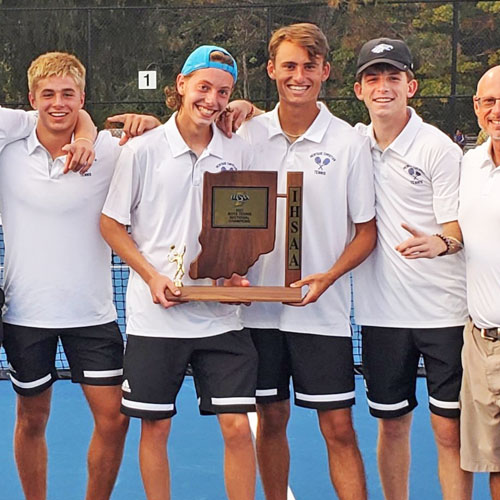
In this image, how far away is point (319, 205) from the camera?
3557mm

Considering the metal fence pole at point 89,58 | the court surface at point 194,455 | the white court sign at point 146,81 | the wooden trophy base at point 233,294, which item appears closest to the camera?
the wooden trophy base at point 233,294

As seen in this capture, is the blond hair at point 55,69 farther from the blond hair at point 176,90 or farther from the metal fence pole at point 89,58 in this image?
the metal fence pole at point 89,58

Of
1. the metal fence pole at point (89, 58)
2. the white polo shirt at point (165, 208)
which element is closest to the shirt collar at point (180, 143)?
the white polo shirt at point (165, 208)

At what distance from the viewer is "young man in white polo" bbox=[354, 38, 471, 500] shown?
3.53 meters

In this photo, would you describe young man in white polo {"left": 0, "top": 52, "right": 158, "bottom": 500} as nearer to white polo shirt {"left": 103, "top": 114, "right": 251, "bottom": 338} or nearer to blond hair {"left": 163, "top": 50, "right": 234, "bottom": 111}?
white polo shirt {"left": 103, "top": 114, "right": 251, "bottom": 338}

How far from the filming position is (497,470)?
133 inches

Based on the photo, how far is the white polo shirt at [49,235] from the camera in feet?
11.7

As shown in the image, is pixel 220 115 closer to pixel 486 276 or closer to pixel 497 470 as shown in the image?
pixel 486 276

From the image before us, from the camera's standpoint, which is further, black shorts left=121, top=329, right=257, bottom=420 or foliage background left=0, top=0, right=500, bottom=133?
foliage background left=0, top=0, right=500, bottom=133

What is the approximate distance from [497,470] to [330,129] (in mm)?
1441

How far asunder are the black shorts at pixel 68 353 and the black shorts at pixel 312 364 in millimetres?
597

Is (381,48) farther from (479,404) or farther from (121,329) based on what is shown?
(121,329)

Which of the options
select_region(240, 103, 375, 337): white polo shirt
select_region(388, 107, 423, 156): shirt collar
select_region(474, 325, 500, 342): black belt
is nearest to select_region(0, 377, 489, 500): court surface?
select_region(240, 103, 375, 337): white polo shirt

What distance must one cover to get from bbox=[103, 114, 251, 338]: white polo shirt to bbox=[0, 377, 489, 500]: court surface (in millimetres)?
1303
